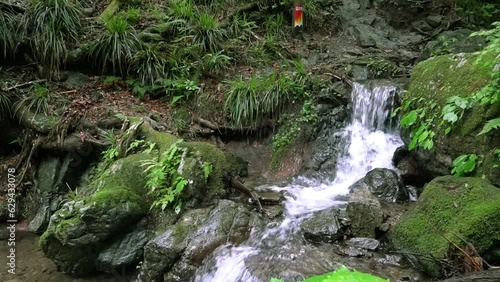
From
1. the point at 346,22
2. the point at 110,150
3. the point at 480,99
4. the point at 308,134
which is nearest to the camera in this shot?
the point at 480,99

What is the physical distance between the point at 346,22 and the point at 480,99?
6711 millimetres

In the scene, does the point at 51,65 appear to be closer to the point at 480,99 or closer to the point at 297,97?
the point at 297,97

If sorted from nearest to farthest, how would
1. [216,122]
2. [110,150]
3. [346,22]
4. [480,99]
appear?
[480,99] < [110,150] < [216,122] < [346,22]

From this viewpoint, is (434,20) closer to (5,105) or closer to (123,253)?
(123,253)

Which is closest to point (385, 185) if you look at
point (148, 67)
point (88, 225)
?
point (88, 225)

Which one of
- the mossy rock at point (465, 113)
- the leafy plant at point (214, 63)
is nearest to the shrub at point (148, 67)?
the leafy plant at point (214, 63)

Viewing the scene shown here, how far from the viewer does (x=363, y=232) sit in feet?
13.1

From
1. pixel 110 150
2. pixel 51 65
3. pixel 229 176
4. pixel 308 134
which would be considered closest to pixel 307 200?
pixel 229 176

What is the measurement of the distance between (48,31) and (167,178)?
4120mm

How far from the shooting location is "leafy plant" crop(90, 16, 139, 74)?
7.15 m

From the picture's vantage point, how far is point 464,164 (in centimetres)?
391

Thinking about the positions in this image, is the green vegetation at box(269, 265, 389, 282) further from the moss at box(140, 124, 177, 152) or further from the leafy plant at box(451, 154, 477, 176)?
the moss at box(140, 124, 177, 152)

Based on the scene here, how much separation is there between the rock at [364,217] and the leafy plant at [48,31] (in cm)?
576

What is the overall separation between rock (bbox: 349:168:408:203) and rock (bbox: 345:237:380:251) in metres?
0.99
